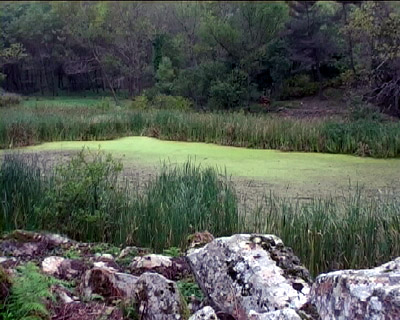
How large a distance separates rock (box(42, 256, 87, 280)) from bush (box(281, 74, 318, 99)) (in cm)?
1559

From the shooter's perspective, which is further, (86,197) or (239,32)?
(239,32)

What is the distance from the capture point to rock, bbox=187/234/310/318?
1.98 m

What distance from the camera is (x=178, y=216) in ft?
12.5

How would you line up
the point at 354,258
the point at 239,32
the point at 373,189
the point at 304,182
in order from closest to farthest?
1. the point at 354,258
2. the point at 373,189
3. the point at 304,182
4. the point at 239,32

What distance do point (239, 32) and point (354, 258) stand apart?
1350 cm

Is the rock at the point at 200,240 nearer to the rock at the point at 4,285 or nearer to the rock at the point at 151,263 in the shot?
the rock at the point at 151,263

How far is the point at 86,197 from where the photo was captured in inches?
166

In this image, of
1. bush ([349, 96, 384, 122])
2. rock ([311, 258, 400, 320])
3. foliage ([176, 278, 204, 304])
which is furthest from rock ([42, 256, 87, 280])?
bush ([349, 96, 384, 122])

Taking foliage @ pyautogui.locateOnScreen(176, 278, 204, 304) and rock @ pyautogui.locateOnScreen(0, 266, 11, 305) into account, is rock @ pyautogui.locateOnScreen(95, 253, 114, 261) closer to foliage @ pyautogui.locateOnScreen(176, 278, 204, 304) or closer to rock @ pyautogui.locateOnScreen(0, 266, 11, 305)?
foliage @ pyautogui.locateOnScreen(176, 278, 204, 304)

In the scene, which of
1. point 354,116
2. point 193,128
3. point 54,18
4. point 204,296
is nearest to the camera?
point 204,296

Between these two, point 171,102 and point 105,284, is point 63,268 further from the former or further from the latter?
point 171,102

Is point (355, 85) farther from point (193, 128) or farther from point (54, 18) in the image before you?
point (54, 18)

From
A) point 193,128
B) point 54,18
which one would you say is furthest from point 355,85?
point 54,18

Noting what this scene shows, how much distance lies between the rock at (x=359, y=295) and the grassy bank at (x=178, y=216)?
1780 millimetres
